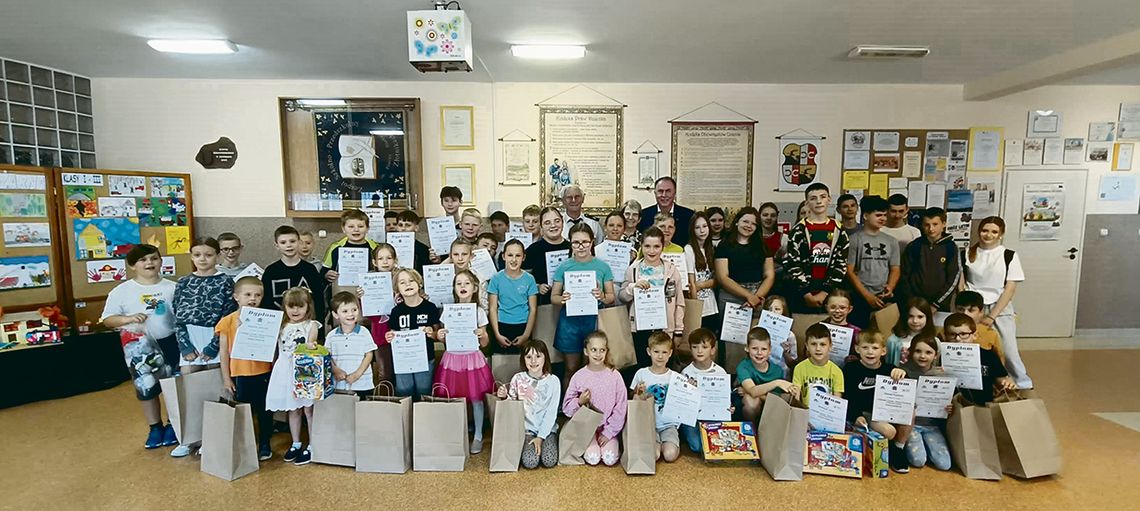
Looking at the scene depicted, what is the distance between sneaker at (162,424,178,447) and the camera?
10.2 ft

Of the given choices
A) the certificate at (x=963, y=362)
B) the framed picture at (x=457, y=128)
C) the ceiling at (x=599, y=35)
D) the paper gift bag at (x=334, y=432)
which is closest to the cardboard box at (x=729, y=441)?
the certificate at (x=963, y=362)

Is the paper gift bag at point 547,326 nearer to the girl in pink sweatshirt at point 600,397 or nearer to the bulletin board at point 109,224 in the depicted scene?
the girl in pink sweatshirt at point 600,397

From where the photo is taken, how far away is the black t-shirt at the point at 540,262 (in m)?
3.34

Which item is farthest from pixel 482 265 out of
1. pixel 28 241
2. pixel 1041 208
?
pixel 1041 208

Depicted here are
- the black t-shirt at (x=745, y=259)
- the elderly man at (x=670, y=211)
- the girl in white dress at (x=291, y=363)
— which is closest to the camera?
the girl in white dress at (x=291, y=363)

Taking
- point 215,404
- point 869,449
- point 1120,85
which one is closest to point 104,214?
point 215,404

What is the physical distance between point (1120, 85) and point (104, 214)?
9883 mm

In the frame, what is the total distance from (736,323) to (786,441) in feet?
2.61

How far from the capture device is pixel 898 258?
3648 mm

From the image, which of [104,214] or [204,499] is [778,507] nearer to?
[204,499]

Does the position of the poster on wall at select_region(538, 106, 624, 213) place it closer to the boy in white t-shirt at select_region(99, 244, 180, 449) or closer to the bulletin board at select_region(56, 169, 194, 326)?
the boy in white t-shirt at select_region(99, 244, 180, 449)

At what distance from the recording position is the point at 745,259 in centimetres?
351

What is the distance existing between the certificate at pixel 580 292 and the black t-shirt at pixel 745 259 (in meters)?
1.09

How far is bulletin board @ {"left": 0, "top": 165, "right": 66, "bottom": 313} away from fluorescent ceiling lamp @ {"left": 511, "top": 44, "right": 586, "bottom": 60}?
4021mm
